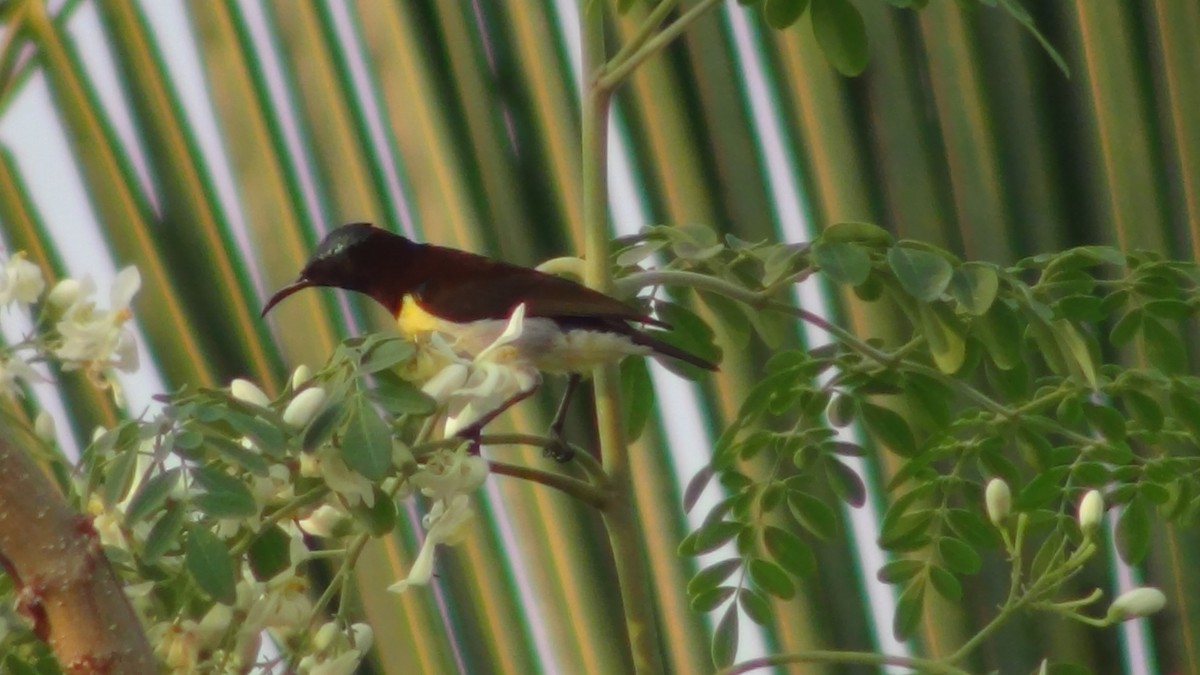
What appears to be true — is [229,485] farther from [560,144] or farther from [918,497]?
[560,144]

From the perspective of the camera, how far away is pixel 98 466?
0.76m

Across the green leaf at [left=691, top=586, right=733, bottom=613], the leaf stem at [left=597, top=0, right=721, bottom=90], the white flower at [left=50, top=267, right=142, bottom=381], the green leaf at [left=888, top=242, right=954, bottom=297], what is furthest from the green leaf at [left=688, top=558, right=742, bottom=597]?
the white flower at [left=50, top=267, right=142, bottom=381]

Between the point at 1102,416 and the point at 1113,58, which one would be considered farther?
the point at 1113,58

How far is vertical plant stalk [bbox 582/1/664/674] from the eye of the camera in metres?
0.90

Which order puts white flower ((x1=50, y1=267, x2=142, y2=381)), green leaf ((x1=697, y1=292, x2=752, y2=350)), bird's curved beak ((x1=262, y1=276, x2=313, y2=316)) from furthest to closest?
bird's curved beak ((x1=262, y1=276, x2=313, y2=316)) → green leaf ((x1=697, y1=292, x2=752, y2=350)) → white flower ((x1=50, y1=267, x2=142, y2=381))

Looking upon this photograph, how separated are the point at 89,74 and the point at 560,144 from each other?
0.47m

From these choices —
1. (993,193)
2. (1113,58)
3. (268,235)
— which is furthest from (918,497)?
(268,235)

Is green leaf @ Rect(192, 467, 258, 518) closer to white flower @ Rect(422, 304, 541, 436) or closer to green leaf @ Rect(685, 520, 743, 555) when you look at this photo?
white flower @ Rect(422, 304, 541, 436)

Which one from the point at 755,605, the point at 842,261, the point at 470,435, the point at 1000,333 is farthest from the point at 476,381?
the point at 755,605

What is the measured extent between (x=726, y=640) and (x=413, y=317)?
17.9 inches

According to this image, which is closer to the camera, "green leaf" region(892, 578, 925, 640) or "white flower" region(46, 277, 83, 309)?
"white flower" region(46, 277, 83, 309)

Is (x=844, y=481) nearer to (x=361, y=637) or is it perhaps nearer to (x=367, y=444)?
(x=361, y=637)

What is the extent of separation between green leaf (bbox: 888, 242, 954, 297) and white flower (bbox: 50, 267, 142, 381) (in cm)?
44

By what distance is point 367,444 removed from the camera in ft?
2.27
